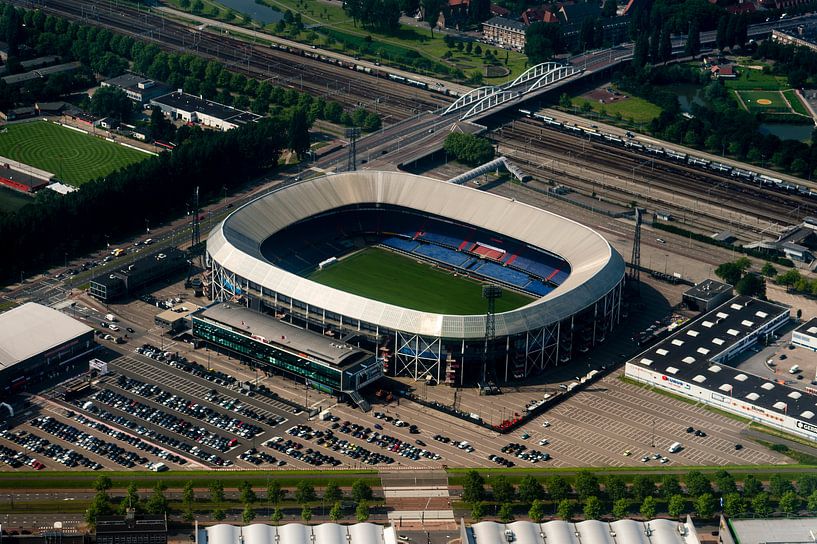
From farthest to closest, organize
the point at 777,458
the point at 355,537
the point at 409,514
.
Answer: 1. the point at 777,458
2. the point at 409,514
3. the point at 355,537

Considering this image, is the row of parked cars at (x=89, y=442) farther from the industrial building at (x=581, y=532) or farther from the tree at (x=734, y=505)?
the tree at (x=734, y=505)

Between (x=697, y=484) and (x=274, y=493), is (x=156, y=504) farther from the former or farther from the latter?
(x=697, y=484)

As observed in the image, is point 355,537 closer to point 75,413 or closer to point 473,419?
point 473,419

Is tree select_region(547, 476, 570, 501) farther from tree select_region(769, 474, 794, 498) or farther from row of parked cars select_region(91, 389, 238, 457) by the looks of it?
row of parked cars select_region(91, 389, 238, 457)

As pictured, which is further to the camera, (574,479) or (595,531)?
(574,479)

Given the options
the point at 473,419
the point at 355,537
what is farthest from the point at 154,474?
the point at 473,419

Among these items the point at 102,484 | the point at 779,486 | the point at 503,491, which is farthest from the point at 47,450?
the point at 779,486

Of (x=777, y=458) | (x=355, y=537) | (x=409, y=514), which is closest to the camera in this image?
(x=355, y=537)
